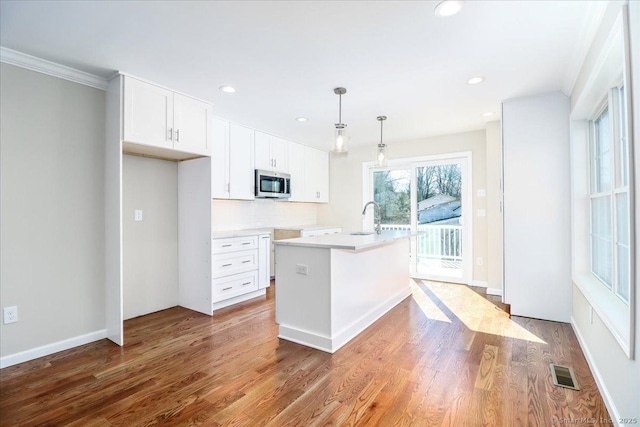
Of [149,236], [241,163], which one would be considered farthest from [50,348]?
[241,163]

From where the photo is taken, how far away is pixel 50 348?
255cm

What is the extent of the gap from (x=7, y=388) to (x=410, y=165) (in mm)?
5177

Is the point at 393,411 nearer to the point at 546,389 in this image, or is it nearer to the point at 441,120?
the point at 546,389

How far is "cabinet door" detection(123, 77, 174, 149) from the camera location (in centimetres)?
273

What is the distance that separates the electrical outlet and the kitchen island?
198 centimetres

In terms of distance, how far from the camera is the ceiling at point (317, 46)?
1.89 meters

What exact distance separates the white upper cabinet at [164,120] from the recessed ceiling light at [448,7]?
245 centimetres

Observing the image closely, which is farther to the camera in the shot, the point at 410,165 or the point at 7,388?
the point at 410,165

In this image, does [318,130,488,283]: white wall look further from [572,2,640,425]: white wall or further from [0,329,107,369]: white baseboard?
[0,329,107,369]: white baseboard

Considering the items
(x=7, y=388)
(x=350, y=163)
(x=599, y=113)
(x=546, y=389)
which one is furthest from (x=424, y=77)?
(x=7, y=388)

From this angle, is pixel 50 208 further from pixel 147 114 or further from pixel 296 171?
pixel 296 171

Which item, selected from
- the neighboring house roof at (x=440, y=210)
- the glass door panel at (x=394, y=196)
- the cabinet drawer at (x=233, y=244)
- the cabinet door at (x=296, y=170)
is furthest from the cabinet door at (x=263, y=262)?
the neighboring house roof at (x=440, y=210)

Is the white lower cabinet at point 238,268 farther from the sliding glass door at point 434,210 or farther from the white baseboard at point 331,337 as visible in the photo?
the sliding glass door at point 434,210

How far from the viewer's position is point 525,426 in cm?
165
